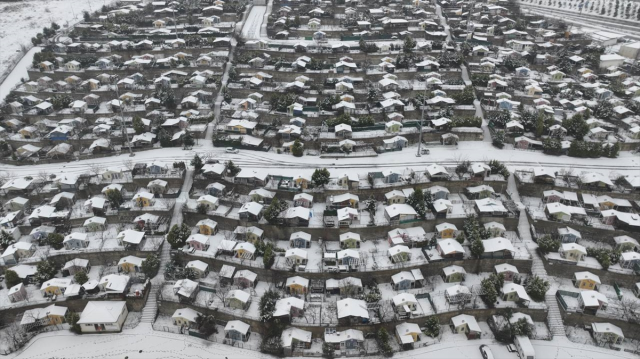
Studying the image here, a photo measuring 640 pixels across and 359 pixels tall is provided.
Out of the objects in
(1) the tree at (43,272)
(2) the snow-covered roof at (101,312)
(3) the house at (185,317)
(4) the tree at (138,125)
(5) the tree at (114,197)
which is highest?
(4) the tree at (138,125)

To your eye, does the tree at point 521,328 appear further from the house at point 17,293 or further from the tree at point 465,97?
the house at point 17,293

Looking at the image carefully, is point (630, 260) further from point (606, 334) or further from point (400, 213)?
point (400, 213)

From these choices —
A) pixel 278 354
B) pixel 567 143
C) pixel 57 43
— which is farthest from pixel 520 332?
pixel 57 43

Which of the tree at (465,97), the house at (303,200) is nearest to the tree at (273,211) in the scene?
the house at (303,200)

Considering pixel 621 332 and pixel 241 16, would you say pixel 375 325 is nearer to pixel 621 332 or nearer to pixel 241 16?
pixel 621 332

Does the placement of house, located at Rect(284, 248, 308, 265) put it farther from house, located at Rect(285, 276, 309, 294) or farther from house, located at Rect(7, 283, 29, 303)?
house, located at Rect(7, 283, 29, 303)

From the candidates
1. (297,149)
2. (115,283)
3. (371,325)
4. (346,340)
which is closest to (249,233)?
(115,283)

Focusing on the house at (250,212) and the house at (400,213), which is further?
the house at (250,212)
